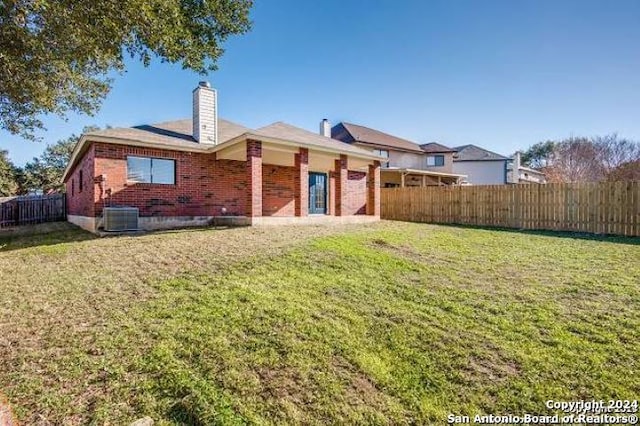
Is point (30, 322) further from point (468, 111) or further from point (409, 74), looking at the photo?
point (468, 111)

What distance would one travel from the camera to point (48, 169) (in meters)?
36.5

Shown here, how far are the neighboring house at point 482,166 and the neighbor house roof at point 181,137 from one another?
2477 cm

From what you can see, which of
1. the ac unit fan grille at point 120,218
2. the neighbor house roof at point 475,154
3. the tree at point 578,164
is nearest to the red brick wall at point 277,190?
the ac unit fan grille at point 120,218

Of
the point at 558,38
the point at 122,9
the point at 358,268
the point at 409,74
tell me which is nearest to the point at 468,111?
the point at 409,74

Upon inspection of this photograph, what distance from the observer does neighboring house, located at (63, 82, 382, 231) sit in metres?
11.2

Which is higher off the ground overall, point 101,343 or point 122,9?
point 122,9

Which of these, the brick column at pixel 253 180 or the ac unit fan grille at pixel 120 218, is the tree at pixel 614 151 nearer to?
the brick column at pixel 253 180

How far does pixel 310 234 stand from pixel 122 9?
19.9 ft

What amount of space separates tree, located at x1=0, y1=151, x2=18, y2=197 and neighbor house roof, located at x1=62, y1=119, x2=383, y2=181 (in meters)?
22.4

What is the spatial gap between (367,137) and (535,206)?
58.5 feet

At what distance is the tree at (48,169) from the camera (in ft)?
114

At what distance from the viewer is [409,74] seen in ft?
43.4


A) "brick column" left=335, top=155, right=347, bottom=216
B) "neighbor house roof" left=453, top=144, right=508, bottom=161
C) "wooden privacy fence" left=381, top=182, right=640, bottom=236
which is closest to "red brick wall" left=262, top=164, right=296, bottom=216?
"brick column" left=335, top=155, right=347, bottom=216

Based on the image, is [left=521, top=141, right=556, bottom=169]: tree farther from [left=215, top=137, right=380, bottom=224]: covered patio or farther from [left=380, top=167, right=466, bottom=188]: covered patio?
[left=215, top=137, right=380, bottom=224]: covered patio
